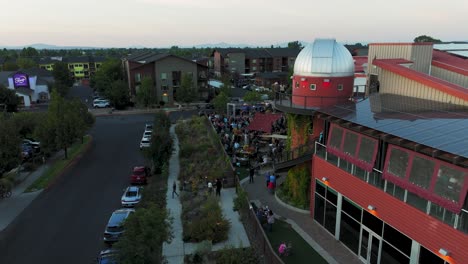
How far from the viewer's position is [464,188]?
35.0 feet

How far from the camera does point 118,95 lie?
6159 cm

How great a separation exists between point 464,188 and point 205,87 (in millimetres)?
62247

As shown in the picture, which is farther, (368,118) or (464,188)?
(368,118)

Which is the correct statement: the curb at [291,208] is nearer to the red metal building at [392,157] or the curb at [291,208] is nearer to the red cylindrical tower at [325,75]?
the red metal building at [392,157]

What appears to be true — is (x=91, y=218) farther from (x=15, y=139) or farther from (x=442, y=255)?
(x=442, y=255)

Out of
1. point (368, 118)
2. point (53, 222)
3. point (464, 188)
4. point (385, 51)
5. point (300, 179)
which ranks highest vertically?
point (385, 51)

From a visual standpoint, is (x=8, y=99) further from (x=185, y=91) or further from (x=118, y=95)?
(x=185, y=91)

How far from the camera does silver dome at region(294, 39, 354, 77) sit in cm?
Answer: 2006

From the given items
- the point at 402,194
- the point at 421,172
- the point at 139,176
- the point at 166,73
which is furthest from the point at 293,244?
the point at 166,73

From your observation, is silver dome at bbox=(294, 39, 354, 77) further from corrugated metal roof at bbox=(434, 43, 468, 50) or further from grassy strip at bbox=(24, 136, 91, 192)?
grassy strip at bbox=(24, 136, 91, 192)

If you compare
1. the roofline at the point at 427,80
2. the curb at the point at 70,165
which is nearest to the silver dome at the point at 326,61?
the roofline at the point at 427,80

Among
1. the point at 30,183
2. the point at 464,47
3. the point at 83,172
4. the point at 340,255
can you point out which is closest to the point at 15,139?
the point at 30,183

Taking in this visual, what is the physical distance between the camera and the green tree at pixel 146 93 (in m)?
60.9

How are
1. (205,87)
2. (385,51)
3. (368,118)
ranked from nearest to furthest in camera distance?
(368,118), (385,51), (205,87)
